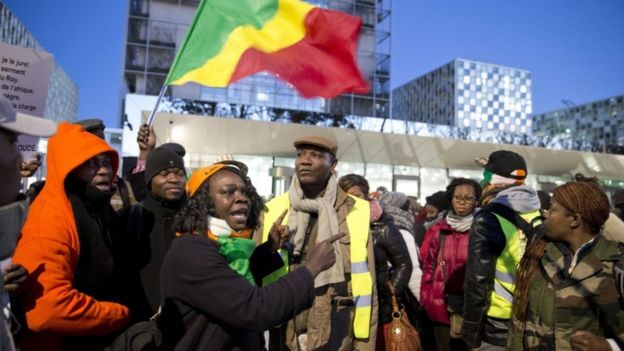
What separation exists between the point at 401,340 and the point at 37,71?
341 centimetres

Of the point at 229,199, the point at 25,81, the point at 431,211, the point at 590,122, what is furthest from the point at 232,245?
the point at 590,122

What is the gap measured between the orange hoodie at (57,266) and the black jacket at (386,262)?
219 centimetres

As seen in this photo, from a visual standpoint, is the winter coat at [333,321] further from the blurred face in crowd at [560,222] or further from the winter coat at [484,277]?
the blurred face in crowd at [560,222]

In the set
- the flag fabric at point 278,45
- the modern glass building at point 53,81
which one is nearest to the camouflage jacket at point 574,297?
the flag fabric at point 278,45

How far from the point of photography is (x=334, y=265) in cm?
295

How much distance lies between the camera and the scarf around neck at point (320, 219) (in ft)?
9.52

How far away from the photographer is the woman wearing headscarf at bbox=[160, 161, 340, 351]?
5.62 feet

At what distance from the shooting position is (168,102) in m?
16.0

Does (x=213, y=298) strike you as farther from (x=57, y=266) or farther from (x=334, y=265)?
(x=334, y=265)

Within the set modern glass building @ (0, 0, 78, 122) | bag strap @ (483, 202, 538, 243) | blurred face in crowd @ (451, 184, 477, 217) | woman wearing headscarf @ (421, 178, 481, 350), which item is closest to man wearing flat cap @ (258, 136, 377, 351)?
bag strap @ (483, 202, 538, 243)

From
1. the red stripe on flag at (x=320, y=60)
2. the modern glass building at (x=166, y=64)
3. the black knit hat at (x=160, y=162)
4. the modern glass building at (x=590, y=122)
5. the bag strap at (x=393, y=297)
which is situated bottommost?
the bag strap at (x=393, y=297)

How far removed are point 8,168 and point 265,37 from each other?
11.4ft

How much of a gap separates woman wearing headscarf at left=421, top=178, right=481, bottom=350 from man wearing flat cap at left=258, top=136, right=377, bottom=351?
1.20 m

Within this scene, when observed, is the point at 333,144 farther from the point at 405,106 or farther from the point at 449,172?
the point at 405,106
